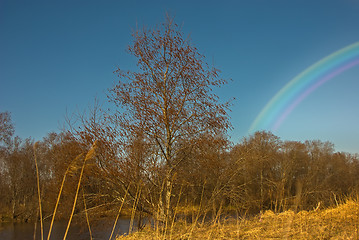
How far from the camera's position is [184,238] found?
4.98 metres

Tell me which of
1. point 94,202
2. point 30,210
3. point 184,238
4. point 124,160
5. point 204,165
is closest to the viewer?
point 184,238

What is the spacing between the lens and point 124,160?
281 inches

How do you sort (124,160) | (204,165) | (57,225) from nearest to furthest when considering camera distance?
(124,160), (204,165), (57,225)

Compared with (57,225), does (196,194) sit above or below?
above

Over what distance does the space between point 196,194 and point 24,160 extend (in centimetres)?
2726

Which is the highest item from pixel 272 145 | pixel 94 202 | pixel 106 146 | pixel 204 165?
pixel 272 145

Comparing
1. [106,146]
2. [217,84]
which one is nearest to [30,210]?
[106,146]

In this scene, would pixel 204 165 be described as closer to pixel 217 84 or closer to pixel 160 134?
pixel 160 134

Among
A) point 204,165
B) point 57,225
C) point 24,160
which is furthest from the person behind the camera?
point 24,160

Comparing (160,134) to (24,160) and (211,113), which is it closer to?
(211,113)

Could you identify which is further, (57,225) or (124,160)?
(57,225)

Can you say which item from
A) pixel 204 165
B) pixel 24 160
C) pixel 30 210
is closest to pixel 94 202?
pixel 204 165

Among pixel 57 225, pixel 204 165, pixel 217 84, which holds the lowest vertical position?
pixel 57 225

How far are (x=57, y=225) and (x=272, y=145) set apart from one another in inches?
903
